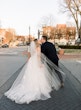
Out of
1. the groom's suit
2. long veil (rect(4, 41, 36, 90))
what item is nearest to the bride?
long veil (rect(4, 41, 36, 90))

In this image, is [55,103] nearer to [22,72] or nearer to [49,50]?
[22,72]

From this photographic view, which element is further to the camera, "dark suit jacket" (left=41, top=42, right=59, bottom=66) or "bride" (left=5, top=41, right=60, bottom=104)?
"dark suit jacket" (left=41, top=42, right=59, bottom=66)

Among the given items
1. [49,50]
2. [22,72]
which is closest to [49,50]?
[49,50]

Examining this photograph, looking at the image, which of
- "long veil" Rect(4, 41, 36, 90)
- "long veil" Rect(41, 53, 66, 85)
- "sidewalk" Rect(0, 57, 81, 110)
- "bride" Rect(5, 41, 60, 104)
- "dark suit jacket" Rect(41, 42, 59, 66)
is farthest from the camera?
"dark suit jacket" Rect(41, 42, 59, 66)

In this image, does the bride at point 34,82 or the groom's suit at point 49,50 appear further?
the groom's suit at point 49,50

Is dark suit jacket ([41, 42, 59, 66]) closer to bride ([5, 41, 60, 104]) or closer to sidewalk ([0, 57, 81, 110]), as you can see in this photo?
bride ([5, 41, 60, 104])

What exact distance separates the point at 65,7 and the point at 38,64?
4667 cm

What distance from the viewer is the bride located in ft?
26.4

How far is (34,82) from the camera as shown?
343 inches

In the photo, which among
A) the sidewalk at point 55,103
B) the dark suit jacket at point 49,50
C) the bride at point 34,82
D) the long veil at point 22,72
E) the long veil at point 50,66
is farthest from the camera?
the dark suit jacket at point 49,50

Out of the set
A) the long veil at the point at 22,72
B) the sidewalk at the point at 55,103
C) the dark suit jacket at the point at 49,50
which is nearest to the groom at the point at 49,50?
the dark suit jacket at the point at 49,50

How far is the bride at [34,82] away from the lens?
26.4ft

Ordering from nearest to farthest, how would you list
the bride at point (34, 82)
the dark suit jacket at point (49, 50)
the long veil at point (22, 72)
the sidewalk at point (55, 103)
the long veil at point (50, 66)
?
the sidewalk at point (55, 103)
the bride at point (34, 82)
the long veil at point (22, 72)
the long veil at point (50, 66)
the dark suit jacket at point (49, 50)

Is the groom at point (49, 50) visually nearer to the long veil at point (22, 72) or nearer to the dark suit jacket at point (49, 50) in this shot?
the dark suit jacket at point (49, 50)
